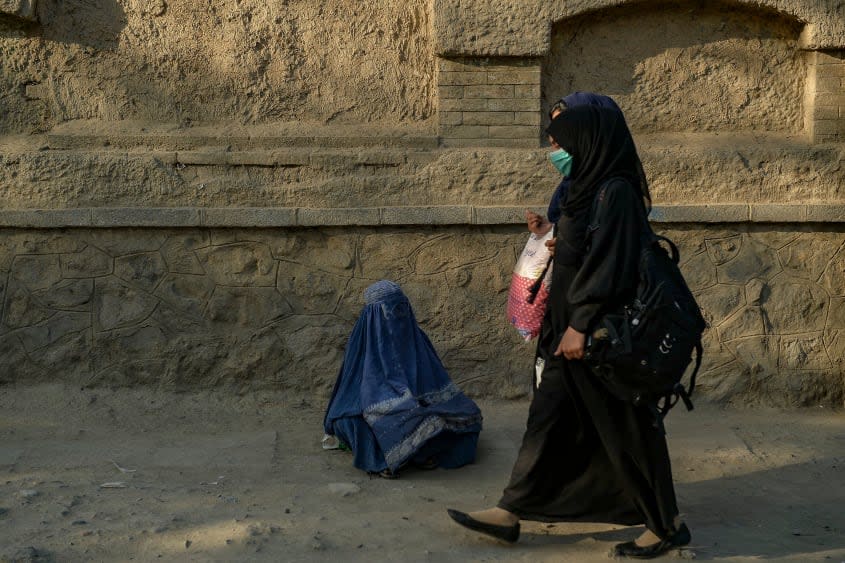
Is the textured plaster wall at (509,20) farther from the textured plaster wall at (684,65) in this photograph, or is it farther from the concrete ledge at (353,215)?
the concrete ledge at (353,215)

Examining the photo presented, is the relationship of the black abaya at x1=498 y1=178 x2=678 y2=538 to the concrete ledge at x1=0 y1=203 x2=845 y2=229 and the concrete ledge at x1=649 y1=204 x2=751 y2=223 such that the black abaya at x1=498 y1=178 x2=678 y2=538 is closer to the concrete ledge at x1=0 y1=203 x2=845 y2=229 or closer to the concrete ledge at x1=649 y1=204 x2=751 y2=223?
the concrete ledge at x1=0 y1=203 x2=845 y2=229

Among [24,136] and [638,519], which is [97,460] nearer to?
[24,136]

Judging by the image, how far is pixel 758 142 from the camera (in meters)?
5.81

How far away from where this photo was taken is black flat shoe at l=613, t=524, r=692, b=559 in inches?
141

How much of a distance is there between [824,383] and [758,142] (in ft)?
4.62

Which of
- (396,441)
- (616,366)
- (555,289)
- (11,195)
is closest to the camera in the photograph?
(616,366)

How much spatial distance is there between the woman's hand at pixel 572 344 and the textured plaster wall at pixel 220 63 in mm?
2656

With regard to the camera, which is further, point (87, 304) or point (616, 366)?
point (87, 304)

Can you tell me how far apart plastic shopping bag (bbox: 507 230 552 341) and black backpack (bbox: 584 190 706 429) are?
1.66ft

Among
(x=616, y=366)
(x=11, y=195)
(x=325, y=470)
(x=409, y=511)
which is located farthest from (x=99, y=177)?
(x=616, y=366)

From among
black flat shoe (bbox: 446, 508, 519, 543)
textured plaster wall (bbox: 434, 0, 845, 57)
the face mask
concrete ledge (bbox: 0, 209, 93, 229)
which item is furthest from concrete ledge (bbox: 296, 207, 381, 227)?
black flat shoe (bbox: 446, 508, 519, 543)

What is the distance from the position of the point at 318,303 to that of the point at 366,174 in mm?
760

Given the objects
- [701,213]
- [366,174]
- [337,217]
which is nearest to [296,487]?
[337,217]

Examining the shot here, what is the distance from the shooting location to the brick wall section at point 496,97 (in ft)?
18.7
